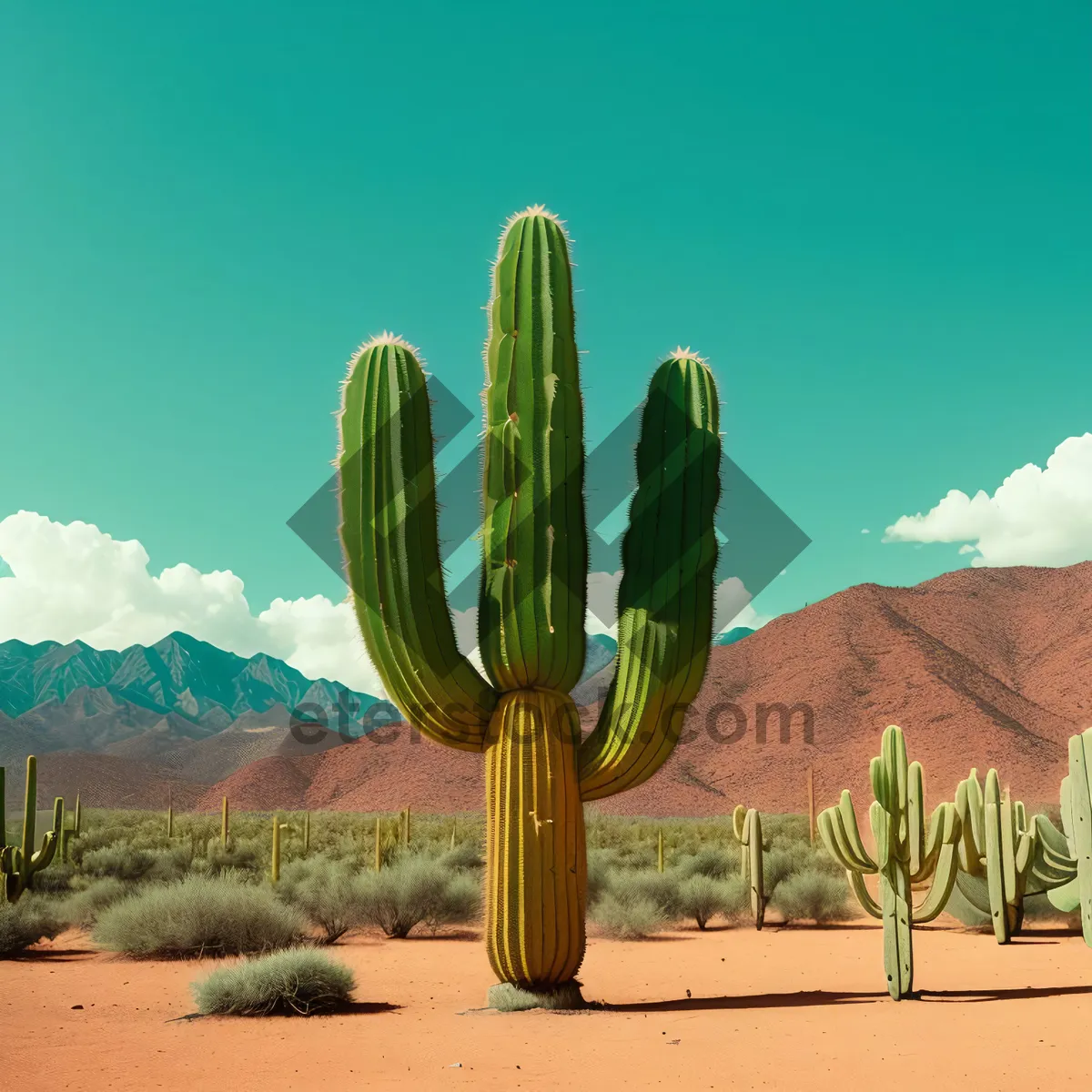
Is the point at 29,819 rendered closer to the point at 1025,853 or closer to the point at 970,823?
the point at 970,823

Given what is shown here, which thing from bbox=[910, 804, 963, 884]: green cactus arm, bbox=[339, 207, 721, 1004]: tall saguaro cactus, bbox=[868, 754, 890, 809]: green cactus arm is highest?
bbox=[339, 207, 721, 1004]: tall saguaro cactus

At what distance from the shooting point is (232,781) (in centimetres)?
7269

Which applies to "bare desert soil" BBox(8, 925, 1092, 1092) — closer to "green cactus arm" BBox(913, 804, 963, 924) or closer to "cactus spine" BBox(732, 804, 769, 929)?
A: "green cactus arm" BBox(913, 804, 963, 924)

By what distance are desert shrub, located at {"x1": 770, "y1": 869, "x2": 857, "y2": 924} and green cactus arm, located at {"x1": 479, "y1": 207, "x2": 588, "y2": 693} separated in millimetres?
10687

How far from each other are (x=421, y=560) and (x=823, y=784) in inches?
1890

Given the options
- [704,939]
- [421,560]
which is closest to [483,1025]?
[421,560]

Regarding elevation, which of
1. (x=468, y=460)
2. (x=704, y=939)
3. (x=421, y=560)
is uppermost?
(x=468, y=460)

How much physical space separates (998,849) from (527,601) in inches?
339

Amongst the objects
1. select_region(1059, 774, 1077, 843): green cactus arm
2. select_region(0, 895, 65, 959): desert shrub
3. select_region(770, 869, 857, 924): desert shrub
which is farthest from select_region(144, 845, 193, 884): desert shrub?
select_region(1059, 774, 1077, 843): green cactus arm

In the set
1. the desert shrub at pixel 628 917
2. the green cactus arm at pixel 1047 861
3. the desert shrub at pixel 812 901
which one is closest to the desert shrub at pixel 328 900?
the desert shrub at pixel 628 917

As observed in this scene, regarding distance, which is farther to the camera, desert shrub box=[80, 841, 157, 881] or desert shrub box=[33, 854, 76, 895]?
desert shrub box=[80, 841, 157, 881]

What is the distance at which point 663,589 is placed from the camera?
31.6 ft

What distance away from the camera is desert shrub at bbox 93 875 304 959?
13438mm

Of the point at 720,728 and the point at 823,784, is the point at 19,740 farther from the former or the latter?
the point at 823,784
